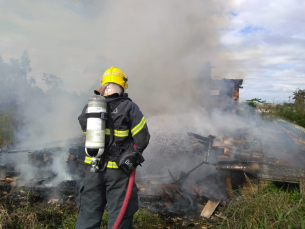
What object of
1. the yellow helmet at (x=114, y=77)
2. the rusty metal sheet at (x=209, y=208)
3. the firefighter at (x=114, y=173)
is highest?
the yellow helmet at (x=114, y=77)

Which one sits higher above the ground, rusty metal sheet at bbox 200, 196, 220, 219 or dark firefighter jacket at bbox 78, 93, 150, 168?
dark firefighter jacket at bbox 78, 93, 150, 168

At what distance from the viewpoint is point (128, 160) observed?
218 cm

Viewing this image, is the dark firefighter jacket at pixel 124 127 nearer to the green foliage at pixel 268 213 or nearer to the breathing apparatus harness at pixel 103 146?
the breathing apparatus harness at pixel 103 146

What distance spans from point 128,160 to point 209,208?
1.98 m

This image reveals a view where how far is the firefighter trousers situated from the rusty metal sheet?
5.21 feet

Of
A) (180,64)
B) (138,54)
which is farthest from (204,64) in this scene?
(138,54)

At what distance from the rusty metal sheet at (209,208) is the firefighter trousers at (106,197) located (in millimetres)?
1589

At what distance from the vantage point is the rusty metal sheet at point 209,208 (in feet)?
11.5

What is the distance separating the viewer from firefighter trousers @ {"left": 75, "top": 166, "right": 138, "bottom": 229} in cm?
224

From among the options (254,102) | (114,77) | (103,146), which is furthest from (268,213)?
(254,102)

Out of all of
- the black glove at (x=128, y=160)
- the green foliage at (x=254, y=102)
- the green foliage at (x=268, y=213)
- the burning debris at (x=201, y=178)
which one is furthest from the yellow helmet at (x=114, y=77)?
the green foliage at (x=254, y=102)

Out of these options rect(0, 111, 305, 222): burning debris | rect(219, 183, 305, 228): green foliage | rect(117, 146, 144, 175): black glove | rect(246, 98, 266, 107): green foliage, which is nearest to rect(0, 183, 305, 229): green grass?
rect(219, 183, 305, 228): green foliage

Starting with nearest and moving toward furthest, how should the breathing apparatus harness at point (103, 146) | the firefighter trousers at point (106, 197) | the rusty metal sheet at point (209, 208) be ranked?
the breathing apparatus harness at point (103, 146) → the firefighter trousers at point (106, 197) → the rusty metal sheet at point (209, 208)

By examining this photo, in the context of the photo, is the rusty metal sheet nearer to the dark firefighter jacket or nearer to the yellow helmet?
the dark firefighter jacket
